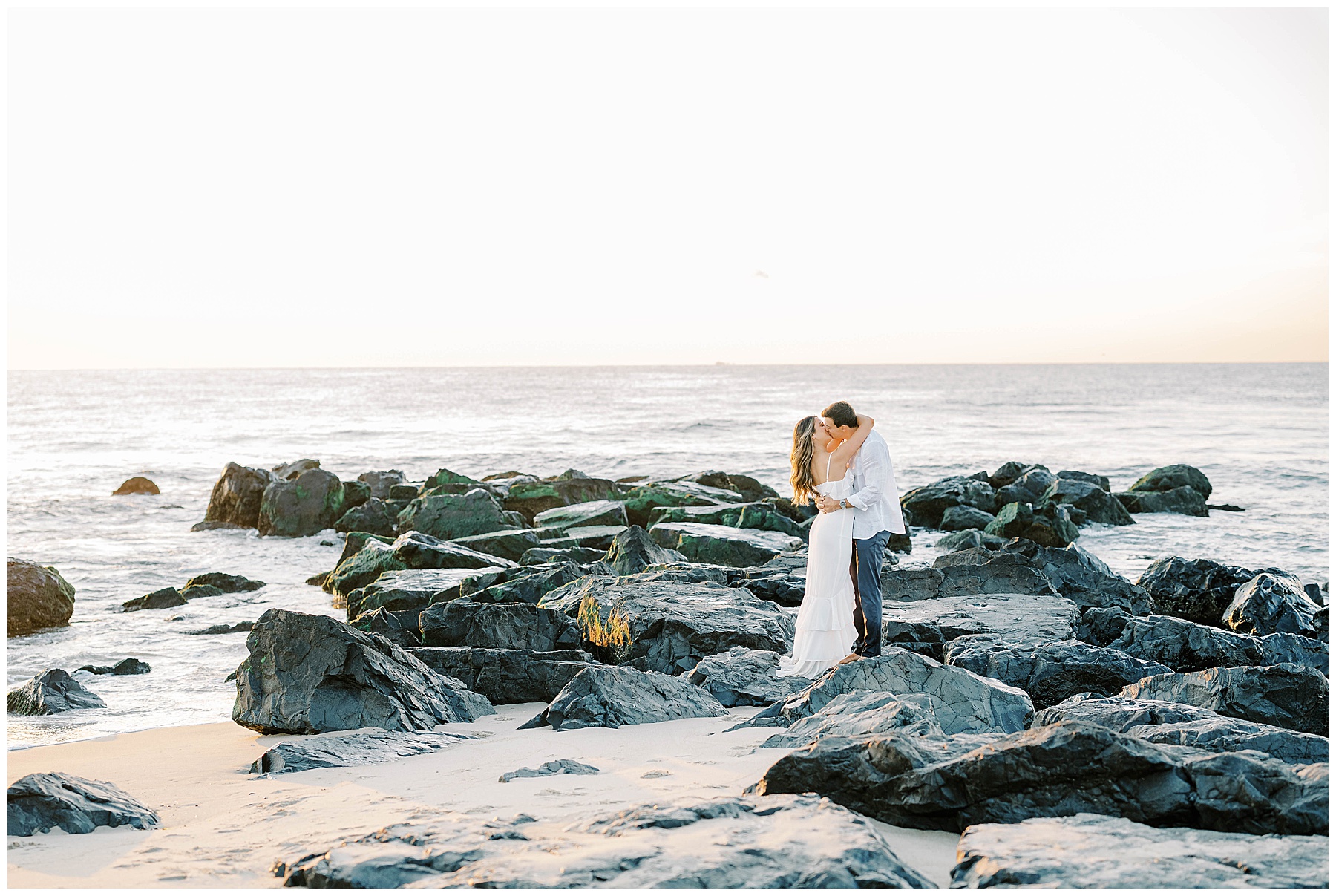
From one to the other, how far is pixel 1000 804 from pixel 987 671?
3.09 meters

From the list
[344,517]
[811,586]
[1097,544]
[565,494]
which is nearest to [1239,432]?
[1097,544]

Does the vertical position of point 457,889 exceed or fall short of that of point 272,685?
it exceeds it

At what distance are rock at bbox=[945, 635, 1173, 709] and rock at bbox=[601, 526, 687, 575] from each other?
4.63 m

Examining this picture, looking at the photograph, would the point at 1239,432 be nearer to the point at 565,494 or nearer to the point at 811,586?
the point at 565,494

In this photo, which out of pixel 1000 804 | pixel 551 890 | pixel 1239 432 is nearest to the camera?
pixel 551 890

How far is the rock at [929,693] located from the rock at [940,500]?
Answer: 11.5 meters

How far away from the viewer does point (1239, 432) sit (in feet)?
125

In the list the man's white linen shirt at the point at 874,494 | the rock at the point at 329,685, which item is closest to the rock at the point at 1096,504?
the man's white linen shirt at the point at 874,494

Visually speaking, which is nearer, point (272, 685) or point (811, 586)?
point (272, 685)

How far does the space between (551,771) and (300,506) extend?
47.2ft

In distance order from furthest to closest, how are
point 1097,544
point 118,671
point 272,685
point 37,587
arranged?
point 1097,544
point 37,587
point 118,671
point 272,685

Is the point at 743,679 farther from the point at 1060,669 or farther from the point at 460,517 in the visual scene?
the point at 460,517

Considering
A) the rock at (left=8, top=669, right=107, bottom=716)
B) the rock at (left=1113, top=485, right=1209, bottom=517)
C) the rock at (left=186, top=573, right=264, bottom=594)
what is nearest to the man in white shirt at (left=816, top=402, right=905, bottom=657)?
the rock at (left=8, top=669, right=107, bottom=716)

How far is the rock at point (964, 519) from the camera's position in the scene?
15867 millimetres
